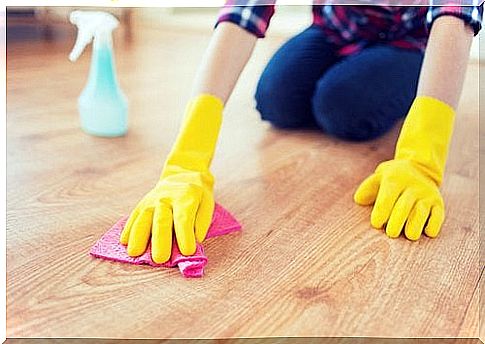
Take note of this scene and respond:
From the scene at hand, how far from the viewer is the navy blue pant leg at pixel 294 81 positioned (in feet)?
2.91

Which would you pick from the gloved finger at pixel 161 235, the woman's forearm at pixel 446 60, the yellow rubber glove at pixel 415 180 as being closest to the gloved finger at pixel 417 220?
the yellow rubber glove at pixel 415 180

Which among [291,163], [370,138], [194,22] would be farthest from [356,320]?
[194,22]

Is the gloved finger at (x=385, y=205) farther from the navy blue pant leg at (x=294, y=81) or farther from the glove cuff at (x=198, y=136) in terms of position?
the navy blue pant leg at (x=294, y=81)

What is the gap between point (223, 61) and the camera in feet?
2.18

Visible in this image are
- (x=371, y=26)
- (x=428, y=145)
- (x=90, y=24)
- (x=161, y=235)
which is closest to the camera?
(x=161, y=235)

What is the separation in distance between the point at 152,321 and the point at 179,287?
0.16 ft

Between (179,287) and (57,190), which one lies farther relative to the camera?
(57,190)

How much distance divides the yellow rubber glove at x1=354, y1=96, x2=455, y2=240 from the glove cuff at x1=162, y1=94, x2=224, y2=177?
0.50 ft

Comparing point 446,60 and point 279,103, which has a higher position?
point 446,60

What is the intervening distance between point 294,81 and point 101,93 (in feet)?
0.81

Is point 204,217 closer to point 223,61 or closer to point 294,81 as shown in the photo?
point 223,61

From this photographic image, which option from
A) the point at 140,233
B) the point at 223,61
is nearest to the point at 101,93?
the point at 223,61

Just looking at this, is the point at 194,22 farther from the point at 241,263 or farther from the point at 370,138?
the point at 241,263

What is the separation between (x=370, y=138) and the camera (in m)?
0.86
